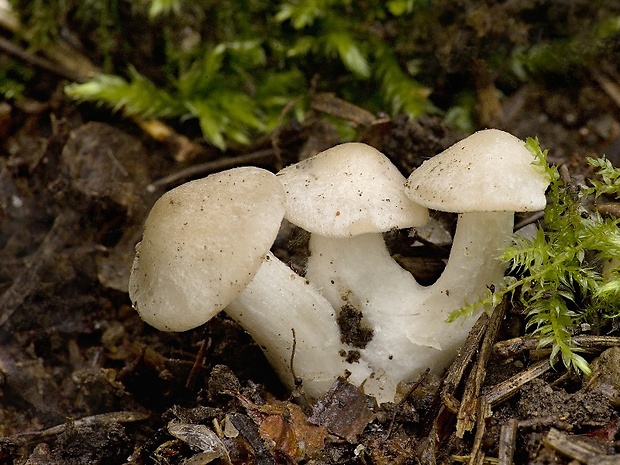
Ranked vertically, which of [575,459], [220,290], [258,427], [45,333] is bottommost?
[45,333]

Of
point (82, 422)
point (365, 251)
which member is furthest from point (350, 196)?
point (82, 422)

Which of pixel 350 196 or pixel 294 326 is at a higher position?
pixel 350 196

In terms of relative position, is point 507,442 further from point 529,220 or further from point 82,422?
point 82,422

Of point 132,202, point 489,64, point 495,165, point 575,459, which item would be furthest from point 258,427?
point 489,64

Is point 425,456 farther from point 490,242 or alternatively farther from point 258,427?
point 490,242

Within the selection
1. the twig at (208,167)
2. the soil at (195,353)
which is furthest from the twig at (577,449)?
the twig at (208,167)

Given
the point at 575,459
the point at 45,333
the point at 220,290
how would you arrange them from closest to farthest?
1. the point at 575,459
2. the point at 220,290
3. the point at 45,333

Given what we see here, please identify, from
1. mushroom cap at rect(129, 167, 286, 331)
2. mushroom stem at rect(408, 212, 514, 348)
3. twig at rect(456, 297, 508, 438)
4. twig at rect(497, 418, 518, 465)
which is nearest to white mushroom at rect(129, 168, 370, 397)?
mushroom cap at rect(129, 167, 286, 331)
